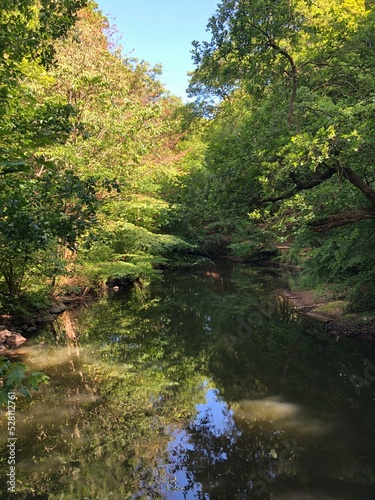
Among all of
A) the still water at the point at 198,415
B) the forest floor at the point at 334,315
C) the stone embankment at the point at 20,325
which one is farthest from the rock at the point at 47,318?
the forest floor at the point at 334,315

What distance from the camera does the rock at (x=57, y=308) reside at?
13688mm

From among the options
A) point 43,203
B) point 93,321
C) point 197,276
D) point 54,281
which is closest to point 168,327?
point 93,321

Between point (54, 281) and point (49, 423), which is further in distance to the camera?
point (54, 281)

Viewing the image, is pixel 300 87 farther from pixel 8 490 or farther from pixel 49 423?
pixel 8 490

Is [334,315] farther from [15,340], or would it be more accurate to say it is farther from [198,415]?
[15,340]

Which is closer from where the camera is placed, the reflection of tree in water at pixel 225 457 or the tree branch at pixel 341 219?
the reflection of tree in water at pixel 225 457

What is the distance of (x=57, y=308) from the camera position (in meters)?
14.1

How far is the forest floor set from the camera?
1041 centimetres

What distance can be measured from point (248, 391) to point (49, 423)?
144 inches

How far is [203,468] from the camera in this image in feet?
17.6

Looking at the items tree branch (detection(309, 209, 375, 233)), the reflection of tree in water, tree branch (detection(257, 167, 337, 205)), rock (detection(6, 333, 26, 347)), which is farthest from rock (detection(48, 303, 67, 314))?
tree branch (detection(309, 209, 375, 233))

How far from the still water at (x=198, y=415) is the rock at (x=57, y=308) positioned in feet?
5.22

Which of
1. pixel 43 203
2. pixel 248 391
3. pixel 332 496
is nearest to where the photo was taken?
pixel 332 496

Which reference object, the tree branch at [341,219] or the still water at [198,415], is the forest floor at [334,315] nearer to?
Result: the still water at [198,415]
